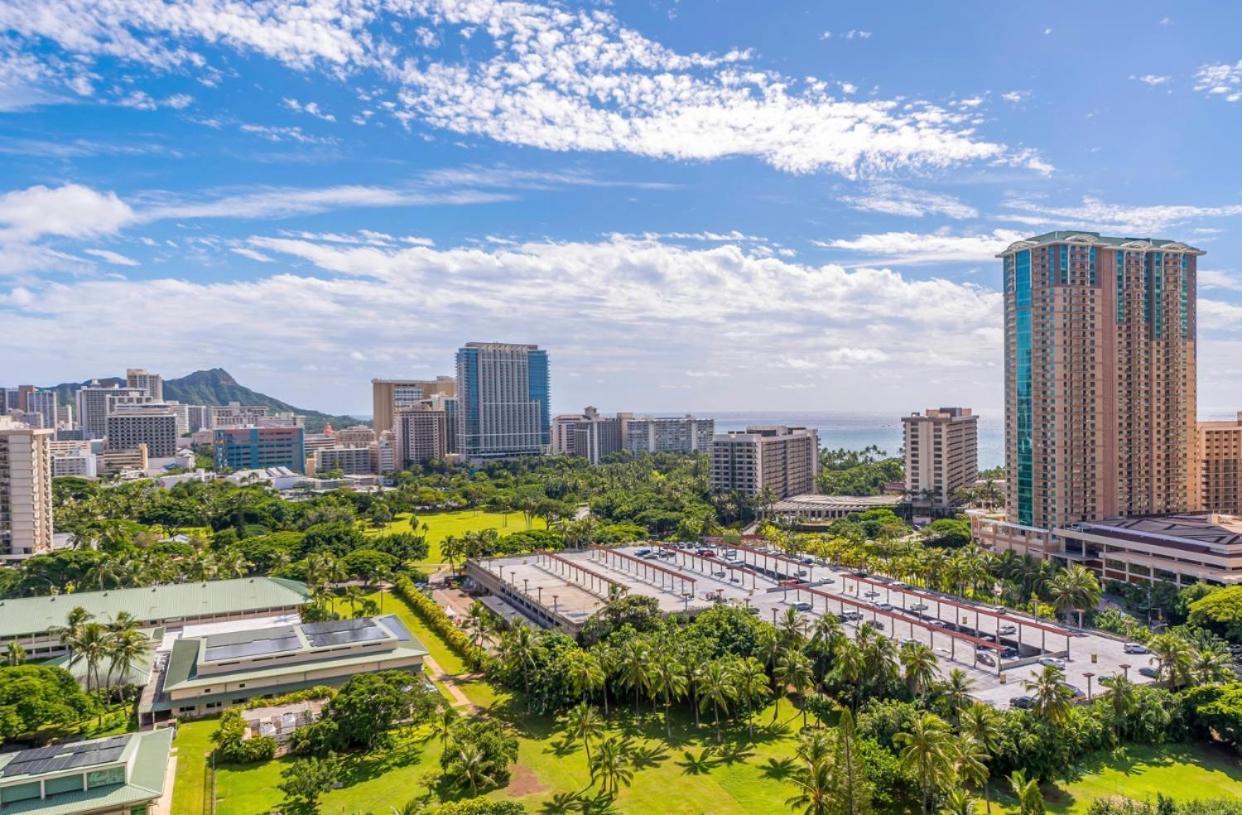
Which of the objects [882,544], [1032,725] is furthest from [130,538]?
[1032,725]

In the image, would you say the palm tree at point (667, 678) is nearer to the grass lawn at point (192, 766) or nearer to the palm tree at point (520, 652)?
the palm tree at point (520, 652)

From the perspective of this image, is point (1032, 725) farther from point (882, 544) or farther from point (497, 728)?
point (882, 544)

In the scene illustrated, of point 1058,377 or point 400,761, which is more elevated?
point 1058,377

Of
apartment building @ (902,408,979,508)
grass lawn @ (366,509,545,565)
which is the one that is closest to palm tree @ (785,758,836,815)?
grass lawn @ (366,509,545,565)

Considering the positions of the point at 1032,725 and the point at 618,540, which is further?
the point at 618,540

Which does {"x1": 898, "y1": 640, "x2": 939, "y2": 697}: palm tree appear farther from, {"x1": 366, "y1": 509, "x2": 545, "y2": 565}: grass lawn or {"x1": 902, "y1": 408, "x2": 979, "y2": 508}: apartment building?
{"x1": 902, "y1": 408, "x2": 979, "y2": 508}: apartment building

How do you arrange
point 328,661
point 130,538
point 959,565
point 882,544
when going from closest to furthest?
point 328,661 → point 959,565 → point 882,544 → point 130,538

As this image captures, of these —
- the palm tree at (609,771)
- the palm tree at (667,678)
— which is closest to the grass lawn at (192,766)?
the palm tree at (609,771)
